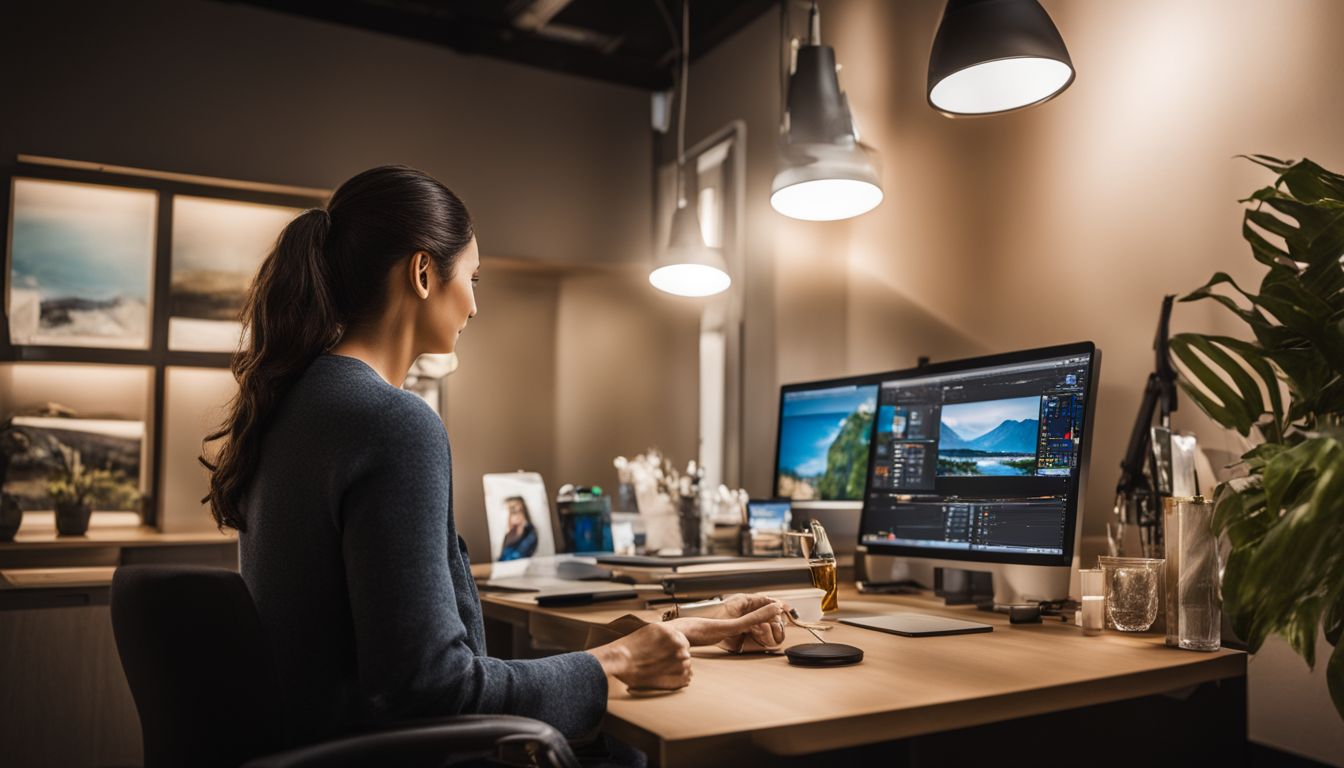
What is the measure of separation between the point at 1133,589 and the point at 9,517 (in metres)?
3.44

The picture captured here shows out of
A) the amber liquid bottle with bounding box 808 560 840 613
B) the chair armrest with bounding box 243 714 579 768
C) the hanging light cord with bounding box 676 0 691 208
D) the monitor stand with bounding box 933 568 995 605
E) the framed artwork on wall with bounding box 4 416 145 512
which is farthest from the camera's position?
the hanging light cord with bounding box 676 0 691 208

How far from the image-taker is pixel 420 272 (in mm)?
1420

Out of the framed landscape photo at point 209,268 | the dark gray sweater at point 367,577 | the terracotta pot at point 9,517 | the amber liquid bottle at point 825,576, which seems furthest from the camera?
the framed landscape photo at point 209,268

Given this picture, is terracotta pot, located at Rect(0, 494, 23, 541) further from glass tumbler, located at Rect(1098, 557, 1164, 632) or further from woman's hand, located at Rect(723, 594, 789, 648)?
glass tumbler, located at Rect(1098, 557, 1164, 632)

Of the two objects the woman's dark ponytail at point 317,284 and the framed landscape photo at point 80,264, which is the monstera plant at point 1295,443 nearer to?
the woman's dark ponytail at point 317,284

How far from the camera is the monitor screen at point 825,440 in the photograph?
8.76 feet

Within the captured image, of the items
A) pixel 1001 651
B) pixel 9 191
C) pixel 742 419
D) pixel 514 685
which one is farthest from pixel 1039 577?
pixel 9 191

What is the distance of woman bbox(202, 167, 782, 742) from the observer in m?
1.16

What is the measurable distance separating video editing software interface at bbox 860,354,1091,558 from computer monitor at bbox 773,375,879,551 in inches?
13.2

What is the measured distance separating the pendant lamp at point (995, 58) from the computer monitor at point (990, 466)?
54cm

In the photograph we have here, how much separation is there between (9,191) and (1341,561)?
4068 mm

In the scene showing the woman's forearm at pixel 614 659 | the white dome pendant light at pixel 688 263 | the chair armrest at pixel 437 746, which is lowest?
the chair armrest at pixel 437 746

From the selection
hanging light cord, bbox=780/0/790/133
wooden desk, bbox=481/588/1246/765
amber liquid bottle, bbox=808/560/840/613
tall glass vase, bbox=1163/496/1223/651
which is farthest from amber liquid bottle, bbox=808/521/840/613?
hanging light cord, bbox=780/0/790/133

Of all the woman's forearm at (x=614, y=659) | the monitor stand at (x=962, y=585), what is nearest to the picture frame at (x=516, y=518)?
the monitor stand at (x=962, y=585)
